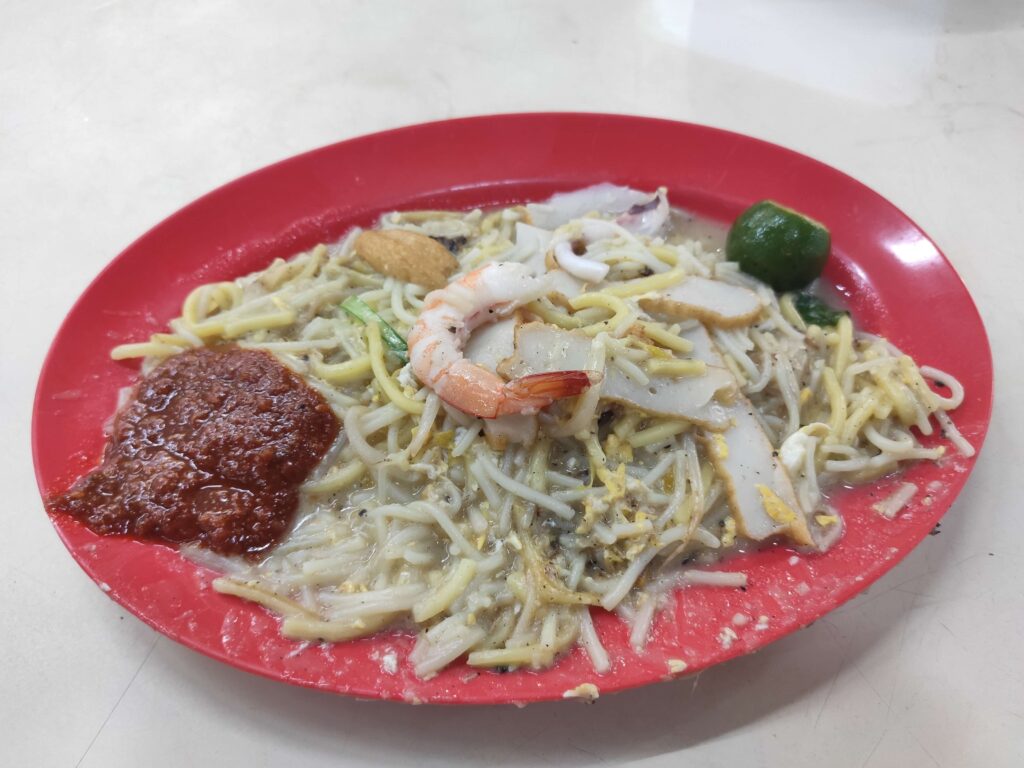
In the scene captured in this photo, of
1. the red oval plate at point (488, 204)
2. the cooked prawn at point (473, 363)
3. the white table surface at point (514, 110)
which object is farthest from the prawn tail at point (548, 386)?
the white table surface at point (514, 110)

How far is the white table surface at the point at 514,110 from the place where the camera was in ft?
7.12

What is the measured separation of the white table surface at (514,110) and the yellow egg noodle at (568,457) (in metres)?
0.34

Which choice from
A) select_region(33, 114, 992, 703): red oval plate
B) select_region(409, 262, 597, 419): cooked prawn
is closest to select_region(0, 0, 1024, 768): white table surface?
select_region(33, 114, 992, 703): red oval plate

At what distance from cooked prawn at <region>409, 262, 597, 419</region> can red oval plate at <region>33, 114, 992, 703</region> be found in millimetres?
731

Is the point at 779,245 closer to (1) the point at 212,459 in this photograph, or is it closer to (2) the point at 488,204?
(2) the point at 488,204

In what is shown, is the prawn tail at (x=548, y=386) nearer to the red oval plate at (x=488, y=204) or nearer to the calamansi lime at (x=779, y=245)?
the red oval plate at (x=488, y=204)

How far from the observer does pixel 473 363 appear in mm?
2295

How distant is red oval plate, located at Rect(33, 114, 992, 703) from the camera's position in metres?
2.02

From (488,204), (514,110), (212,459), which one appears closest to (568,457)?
(212,459)

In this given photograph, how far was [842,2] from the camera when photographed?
512 centimetres

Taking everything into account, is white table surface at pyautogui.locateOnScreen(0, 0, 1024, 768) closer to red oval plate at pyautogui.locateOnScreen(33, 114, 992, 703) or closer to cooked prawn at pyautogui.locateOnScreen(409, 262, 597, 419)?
red oval plate at pyautogui.locateOnScreen(33, 114, 992, 703)

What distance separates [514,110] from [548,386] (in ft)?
10.1

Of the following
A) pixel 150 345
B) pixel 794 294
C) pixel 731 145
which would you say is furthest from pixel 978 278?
pixel 150 345

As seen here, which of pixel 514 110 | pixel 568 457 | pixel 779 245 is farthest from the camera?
pixel 514 110
